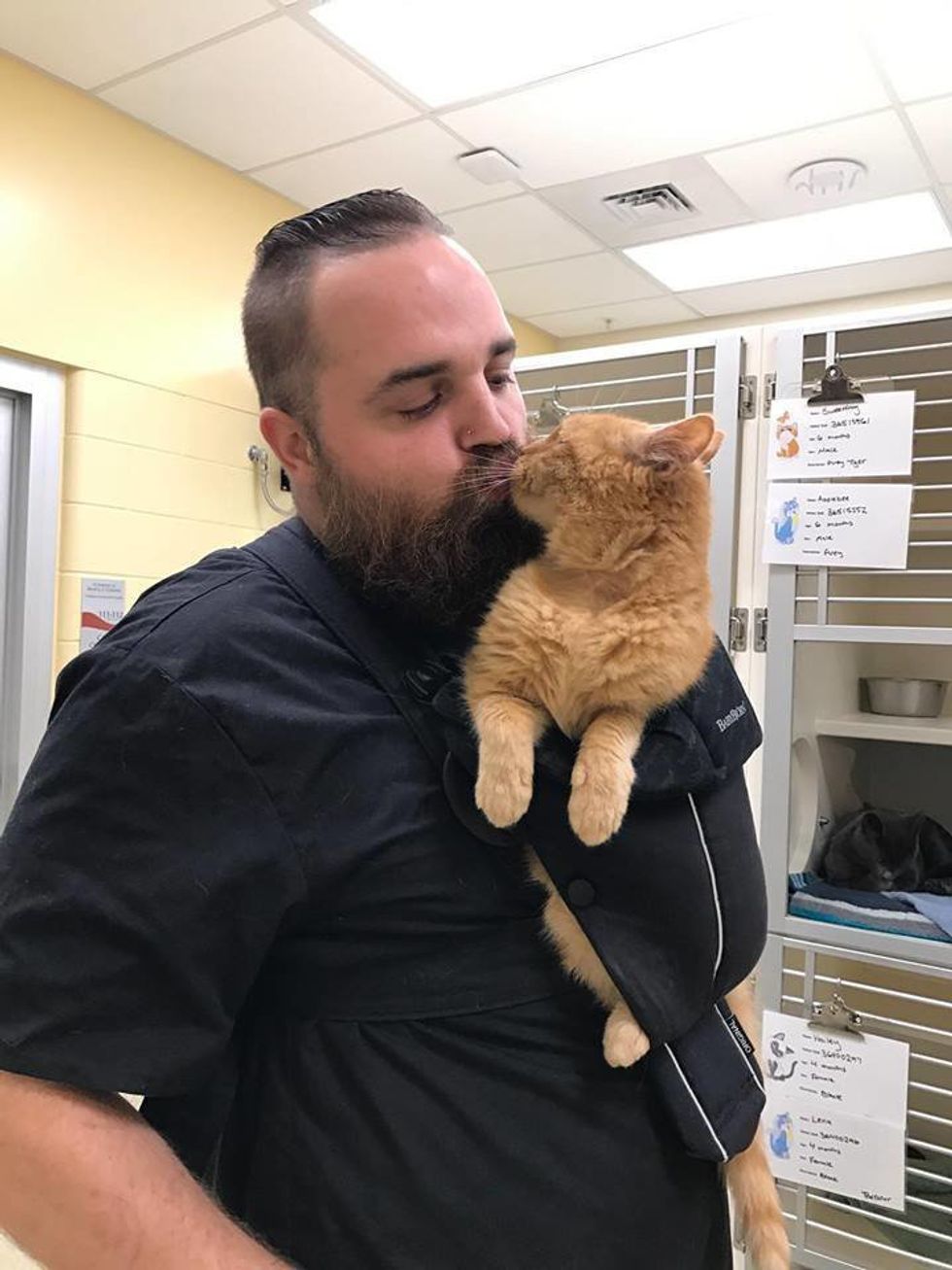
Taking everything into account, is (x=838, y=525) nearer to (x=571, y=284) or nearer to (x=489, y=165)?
(x=489, y=165)

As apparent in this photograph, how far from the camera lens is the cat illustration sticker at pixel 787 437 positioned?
5.80 ft

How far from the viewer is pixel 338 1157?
817 millimetres

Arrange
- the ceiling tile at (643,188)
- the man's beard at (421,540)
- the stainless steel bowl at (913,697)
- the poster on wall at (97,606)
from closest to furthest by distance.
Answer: the man's beard at (421,540) → the stainless steel bowl at (913,697) → the poster on wall at (97,606) → the ceiling tile at (643,188)

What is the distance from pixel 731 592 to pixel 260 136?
2457 mm

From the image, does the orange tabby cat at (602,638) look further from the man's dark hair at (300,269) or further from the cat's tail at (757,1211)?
the man's dark hair at (300,269)

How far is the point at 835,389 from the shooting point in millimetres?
1733

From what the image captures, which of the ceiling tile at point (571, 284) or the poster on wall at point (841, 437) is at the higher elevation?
the ceiling tile at point (571, 284)

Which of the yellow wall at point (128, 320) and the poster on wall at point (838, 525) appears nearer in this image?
the poster on wall at point (838, 525)

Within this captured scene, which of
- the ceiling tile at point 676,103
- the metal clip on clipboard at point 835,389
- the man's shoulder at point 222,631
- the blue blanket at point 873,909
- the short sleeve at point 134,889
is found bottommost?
the blue blanket at point 873,909

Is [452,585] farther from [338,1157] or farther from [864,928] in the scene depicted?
[864,928]

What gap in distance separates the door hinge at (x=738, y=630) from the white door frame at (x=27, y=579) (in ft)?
6.61

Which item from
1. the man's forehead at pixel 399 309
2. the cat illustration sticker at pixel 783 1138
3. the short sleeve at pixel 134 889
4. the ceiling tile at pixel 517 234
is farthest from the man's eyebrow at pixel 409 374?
the ceiling tile at pixel 517 234

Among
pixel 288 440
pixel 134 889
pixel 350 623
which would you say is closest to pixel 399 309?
pixel 288 440

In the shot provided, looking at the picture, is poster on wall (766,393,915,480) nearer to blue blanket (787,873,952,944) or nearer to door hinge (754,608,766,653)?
door hinge (754,608,766,653)
